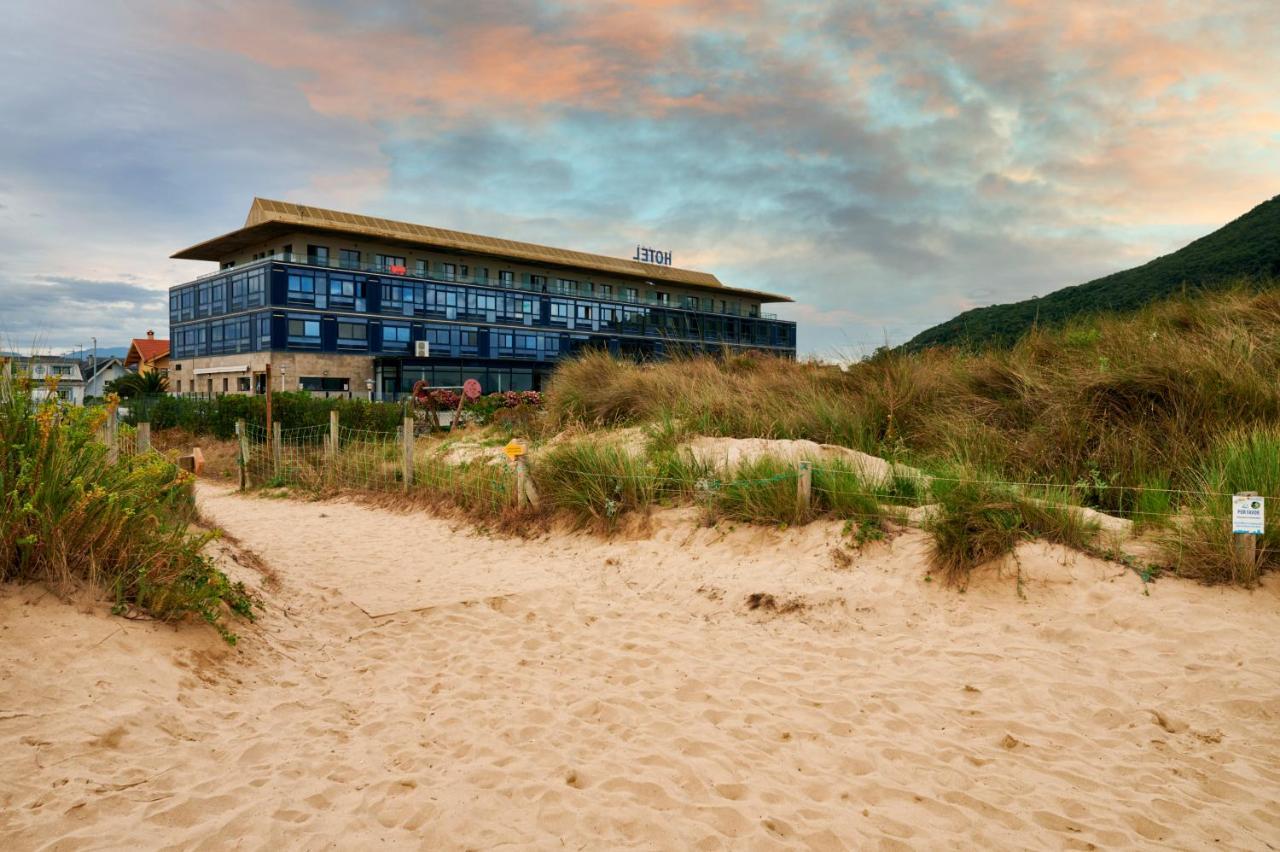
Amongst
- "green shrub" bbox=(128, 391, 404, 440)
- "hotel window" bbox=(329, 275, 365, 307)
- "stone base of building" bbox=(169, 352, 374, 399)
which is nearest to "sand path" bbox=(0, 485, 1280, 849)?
"green shrub" bbox=(128, 391, 404, 440)

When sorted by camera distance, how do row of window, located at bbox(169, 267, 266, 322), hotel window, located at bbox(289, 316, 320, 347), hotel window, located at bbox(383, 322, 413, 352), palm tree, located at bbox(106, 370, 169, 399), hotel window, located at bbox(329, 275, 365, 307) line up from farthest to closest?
hotel window, located at bbox(383, 322, 413, 352) → hotel window, located at bbox(329, 275, 365, 307) → row of window, located at bbox(169, 267, 266, 322) → hotel window, located at bbox(289, 316, 320, 347) → palm tree, located at bbox(106, 370, 169, 399)

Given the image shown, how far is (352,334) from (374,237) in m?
7.67

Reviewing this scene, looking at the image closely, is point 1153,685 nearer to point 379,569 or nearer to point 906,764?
point 906,764

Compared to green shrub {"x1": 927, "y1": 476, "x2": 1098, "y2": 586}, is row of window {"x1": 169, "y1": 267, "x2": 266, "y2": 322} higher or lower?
higher

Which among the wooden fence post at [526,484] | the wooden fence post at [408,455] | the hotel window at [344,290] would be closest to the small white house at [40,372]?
the wooden fence post at [526,484]

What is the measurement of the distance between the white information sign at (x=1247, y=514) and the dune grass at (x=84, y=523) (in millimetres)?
7572

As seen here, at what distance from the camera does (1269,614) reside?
5.39 m

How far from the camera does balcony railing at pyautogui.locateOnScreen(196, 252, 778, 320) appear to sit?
163ft

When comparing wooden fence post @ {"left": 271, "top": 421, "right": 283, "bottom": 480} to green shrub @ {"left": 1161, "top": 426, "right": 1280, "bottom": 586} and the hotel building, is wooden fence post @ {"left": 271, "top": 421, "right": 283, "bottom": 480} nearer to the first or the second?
green shrub @ {"left": 1161, "top": 426, "right": 1280, "bottom": 586}

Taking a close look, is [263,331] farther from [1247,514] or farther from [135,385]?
[1247,514]

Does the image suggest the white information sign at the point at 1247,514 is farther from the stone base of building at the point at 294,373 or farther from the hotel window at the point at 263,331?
the hotel window at the point at 263,331

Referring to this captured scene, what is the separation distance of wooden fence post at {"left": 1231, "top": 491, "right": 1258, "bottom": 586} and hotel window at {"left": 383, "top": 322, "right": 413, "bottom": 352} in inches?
2029

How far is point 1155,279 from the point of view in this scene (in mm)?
24219

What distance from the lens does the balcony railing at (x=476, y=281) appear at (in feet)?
163
